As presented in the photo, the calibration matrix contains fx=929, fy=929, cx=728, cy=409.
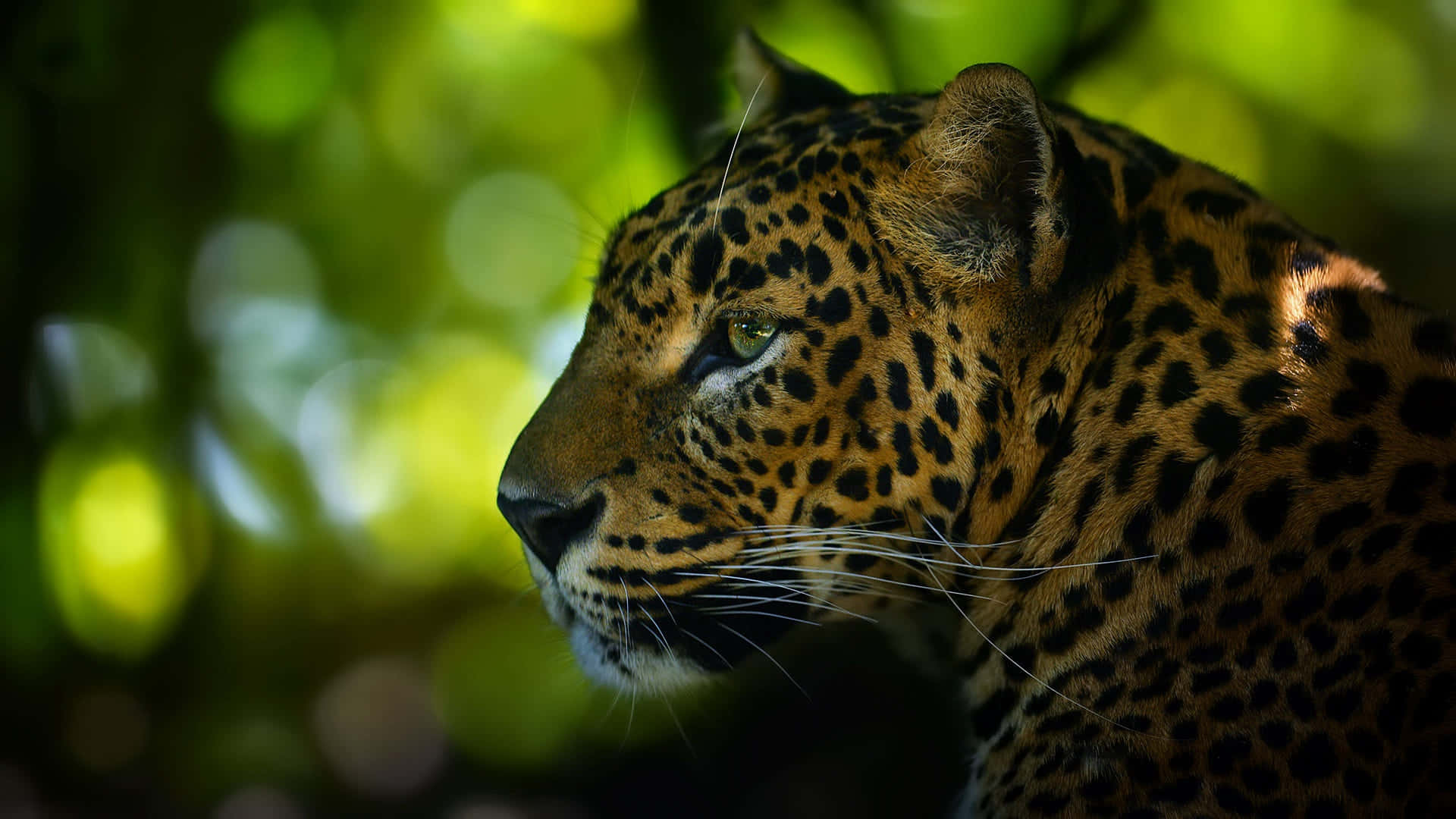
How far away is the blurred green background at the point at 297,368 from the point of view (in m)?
3.02

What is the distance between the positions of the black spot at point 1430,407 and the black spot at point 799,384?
35.7 inches

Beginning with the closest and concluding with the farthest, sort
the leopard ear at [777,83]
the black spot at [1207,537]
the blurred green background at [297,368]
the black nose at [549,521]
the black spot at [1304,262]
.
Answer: the black spot at [1207,537] → the black spot at [1304,262] → the black nose at [549,521] → the leopard ear at [777,83] → the blurred green background at [297,368]

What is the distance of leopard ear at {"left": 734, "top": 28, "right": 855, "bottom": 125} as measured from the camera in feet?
7.04

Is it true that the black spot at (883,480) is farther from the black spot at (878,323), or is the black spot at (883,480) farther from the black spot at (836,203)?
the black spot at (836,203)

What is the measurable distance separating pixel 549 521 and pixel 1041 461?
0.88 m

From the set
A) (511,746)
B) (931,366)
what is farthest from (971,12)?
(511,746)

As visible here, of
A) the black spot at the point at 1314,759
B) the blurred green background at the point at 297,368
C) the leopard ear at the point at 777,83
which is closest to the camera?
the black spot at the point at 1314,759

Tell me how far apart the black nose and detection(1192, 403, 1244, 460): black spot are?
3.28ft

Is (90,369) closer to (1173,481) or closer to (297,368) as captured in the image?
(297,368)

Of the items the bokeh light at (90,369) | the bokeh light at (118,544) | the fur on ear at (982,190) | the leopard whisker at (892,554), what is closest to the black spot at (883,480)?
the leopard whisker at (892,554)

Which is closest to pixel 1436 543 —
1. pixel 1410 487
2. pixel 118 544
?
pixel 1410 487

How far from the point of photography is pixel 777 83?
2213 millimetres

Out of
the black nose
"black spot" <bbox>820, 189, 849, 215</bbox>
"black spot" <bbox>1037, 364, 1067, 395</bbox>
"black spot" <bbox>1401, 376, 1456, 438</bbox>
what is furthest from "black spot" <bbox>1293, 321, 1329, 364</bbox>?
the black nose

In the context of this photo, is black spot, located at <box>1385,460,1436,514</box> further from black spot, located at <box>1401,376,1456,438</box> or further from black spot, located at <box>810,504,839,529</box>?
black spot, located at <box>810,504,839,529</box>
